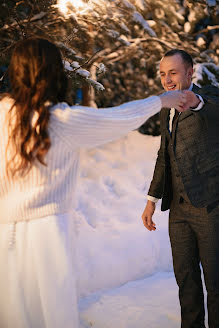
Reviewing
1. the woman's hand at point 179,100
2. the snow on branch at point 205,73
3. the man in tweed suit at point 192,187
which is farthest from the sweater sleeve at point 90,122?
the snow on branch at point 205,73

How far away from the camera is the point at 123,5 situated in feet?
16.6

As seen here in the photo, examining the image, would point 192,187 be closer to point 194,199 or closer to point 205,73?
point 194,199

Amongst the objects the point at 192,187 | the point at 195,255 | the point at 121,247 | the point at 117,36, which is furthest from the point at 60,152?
the point at 117,36

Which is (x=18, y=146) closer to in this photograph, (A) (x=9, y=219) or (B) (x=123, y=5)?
(A) (x=9, y=219)

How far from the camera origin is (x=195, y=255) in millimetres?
2668

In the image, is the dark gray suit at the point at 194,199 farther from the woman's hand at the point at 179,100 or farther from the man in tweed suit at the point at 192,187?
the woman's hand at the point at 179,100

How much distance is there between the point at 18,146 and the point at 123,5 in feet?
13.2

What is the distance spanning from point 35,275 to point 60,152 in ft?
2.01

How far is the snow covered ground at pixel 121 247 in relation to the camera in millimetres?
3414

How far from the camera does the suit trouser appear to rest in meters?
2.50

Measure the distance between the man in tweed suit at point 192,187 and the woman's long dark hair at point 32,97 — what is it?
1.07 meters

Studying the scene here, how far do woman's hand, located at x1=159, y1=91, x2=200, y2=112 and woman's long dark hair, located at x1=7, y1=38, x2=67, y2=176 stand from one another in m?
0.57

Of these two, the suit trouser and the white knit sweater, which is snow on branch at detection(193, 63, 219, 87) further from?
the white knit sweater

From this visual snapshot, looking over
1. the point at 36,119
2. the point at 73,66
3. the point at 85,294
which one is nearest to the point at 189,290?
the point at 85,294
